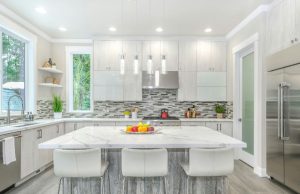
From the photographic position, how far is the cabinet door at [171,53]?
228 inches

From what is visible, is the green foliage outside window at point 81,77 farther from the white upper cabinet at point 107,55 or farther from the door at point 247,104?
the door at point 247,104

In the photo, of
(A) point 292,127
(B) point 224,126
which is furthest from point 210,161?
(B) point 224,126

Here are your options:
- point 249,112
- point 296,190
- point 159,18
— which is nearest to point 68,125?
point 159,18

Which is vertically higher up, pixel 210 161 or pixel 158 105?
pixel 158 105

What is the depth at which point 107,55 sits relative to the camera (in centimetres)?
580

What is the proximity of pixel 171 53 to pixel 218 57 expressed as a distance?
1.14m

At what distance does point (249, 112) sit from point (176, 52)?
7.01ft

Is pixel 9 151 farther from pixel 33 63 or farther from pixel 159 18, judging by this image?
pixel 159 18

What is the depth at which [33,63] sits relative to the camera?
203 inches

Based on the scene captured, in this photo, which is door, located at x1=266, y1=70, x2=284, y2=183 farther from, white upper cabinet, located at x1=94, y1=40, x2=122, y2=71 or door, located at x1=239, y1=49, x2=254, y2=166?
white upper cabinet, located at x1=94, y1=40, x2=122, y2=71

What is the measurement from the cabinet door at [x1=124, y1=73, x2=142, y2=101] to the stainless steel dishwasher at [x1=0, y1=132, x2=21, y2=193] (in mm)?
2713

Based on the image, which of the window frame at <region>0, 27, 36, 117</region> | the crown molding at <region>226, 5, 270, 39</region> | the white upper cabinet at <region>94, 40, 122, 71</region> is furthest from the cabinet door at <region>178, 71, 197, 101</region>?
the window frame at <region>0, 27, 36, 117</region>

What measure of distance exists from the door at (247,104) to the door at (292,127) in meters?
1.35

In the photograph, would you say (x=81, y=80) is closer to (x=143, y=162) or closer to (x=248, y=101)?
(x=248, y=101)
